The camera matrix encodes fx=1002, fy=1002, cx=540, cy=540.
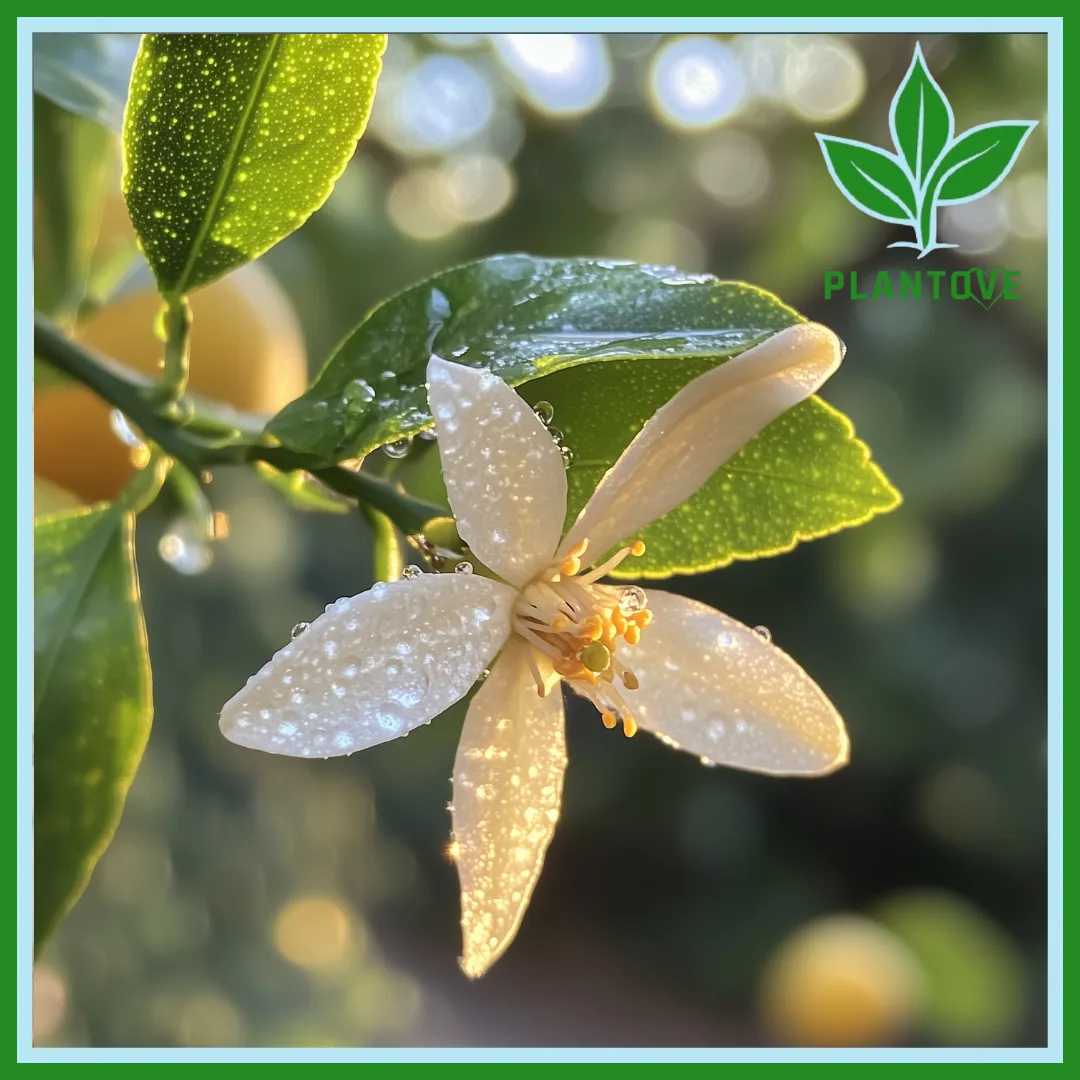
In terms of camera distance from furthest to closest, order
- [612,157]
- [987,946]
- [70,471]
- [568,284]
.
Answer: [987,946] < [612,157] < [70,471] < [568,284]

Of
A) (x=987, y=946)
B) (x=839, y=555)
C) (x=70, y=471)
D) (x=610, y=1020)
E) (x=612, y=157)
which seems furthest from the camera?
(x=610, y=1020)

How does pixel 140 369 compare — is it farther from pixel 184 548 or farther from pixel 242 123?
pixel 242 123

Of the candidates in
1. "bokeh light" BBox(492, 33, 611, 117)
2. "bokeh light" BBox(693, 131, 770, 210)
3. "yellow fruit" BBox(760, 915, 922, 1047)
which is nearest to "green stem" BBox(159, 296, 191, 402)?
"bokeh light" BBox(492, 33, 611, 117)

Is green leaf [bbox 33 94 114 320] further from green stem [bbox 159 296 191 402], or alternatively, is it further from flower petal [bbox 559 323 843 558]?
flower petal [bbox 559 323 843 558]

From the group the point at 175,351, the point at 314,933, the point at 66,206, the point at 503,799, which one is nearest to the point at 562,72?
the point at 66,206
